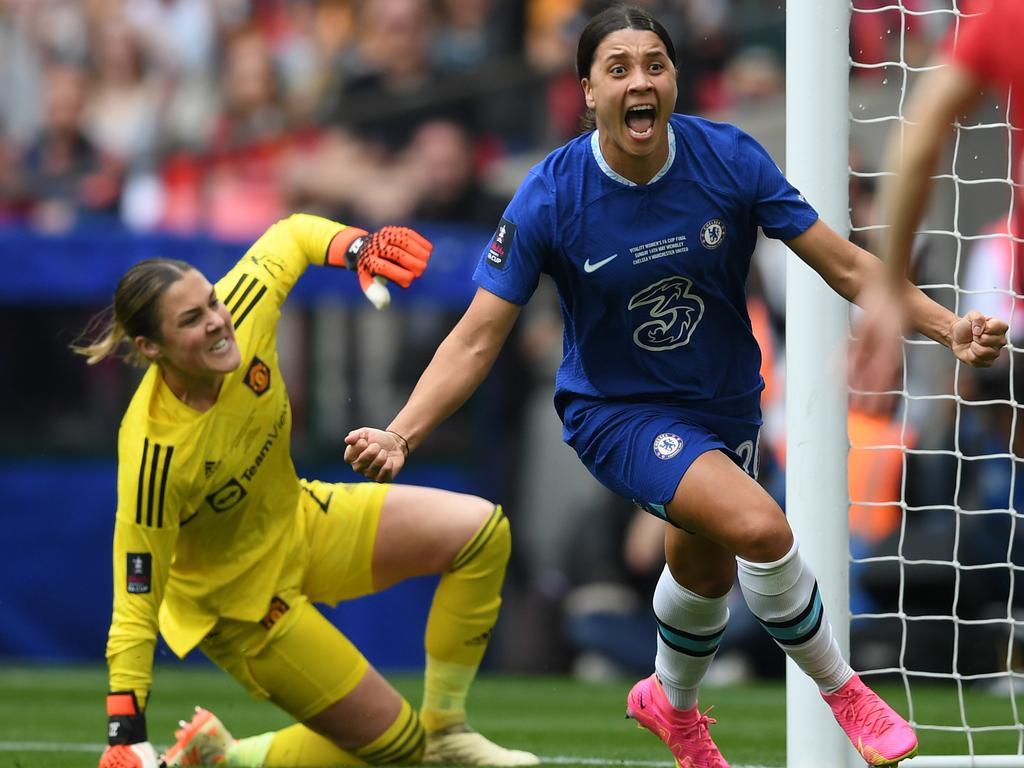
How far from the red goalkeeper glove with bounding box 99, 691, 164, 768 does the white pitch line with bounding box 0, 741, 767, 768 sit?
1468mm

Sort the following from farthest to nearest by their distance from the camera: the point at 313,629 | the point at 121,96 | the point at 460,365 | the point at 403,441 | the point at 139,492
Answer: the point at 121,96 < the point at 313,629 < the point at 139,492 < the point at 460,365 < the point at 403,441

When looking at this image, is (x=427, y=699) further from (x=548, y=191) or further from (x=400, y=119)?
(x=400, y=119)

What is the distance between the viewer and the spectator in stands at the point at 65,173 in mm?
12109

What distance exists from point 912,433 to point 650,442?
4857 millimetres

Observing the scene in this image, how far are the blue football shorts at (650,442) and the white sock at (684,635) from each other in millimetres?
401

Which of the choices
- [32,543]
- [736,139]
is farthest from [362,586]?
[32,543]

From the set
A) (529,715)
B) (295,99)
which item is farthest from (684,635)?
(295,99)

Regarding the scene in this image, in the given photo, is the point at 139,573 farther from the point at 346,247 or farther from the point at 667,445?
the point at 667,445

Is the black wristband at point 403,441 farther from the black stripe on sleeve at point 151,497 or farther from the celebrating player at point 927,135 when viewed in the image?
the celebrating player at point 927,135

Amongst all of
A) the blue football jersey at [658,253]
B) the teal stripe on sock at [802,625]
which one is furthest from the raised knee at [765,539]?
the blue football jersey at [658,253]

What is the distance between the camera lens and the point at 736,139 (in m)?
4.84

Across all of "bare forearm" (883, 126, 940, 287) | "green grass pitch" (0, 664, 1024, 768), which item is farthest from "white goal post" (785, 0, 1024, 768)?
"bare forearm" (883, 126, 940, 287)

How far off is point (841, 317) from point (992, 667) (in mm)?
4056

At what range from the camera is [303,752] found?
20.0 feet
